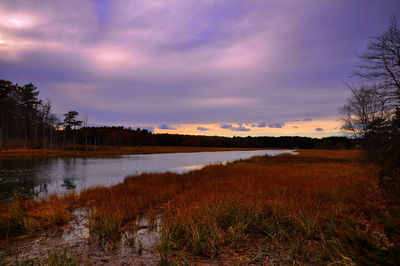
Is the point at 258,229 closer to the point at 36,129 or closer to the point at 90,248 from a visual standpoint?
the point at 90,248

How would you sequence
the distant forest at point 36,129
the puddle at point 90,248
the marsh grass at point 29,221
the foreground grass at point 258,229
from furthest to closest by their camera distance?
the distant forest at point 36,129 → the marsh grass at point 29,221 → the puddle at point 90,248 → the foreground grass at point 258,229

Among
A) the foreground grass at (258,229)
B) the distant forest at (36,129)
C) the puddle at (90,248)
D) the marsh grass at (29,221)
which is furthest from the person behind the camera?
the distant forest at (36,129)

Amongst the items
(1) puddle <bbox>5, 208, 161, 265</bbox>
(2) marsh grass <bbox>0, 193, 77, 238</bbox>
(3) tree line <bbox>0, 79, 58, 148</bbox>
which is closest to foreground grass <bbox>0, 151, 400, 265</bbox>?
(2) marsh grass <bbox>0, 193, 77, 238</bbox>

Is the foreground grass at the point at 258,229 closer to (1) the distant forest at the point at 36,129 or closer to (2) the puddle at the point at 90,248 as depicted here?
(2) the puddle at the point at 90,248

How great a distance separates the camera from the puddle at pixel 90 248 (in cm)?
521

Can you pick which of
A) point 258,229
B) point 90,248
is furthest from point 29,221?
point 258,229

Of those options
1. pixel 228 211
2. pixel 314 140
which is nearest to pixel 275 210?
pixel 228 211

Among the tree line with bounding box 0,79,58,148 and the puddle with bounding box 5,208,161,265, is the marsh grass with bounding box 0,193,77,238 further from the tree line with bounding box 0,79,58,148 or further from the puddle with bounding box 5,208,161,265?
the tree line with bounding box 0,79,58,148

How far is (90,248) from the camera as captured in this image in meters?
5.90

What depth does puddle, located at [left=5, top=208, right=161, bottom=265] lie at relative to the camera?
5.21 meters

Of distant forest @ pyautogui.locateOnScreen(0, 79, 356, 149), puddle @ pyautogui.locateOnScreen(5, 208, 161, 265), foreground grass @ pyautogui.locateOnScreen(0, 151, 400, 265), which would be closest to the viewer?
foreground grass @ pyautogui.locateOnScreen(0, 151, 400, 265)

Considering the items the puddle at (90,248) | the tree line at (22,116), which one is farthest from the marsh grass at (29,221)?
the tree line at (22,116)

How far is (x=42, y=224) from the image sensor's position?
7.62m

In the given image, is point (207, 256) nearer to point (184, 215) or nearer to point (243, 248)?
point (243, 248)
